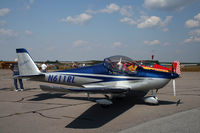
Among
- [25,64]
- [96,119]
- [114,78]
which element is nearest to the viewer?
[96,119]

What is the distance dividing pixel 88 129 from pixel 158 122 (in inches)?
73.2

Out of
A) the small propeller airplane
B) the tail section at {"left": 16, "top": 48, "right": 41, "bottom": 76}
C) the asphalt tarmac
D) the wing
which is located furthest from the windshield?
the tail section at {"left": 16, "top": 48, "right": 41, "bottom": 76}

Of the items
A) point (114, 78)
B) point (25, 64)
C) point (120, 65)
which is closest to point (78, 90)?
point (114, 78)

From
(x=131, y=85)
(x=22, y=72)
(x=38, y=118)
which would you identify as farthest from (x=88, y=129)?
(x=22, y=72)

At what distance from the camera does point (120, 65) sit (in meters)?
6.47

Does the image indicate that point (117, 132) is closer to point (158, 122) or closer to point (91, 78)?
point (158, 122)

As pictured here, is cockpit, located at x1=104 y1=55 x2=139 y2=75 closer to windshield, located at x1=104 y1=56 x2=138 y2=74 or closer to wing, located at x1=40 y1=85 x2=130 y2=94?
windshield, located at x1=104 y1=56 x2=138 y2=74

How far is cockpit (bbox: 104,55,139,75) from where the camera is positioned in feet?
20.9

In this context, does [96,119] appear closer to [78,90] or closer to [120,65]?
[78,90]

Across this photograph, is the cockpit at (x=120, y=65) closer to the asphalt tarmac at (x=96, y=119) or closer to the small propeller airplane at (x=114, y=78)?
the small propeller airplane at (x=114, y=78)

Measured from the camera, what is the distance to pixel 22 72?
328 inches

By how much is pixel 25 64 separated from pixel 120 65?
16.6 ft

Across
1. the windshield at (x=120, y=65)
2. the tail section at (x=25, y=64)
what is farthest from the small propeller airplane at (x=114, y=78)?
the tail section at (x=25, y=64)

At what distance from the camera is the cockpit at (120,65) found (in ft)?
20.9
